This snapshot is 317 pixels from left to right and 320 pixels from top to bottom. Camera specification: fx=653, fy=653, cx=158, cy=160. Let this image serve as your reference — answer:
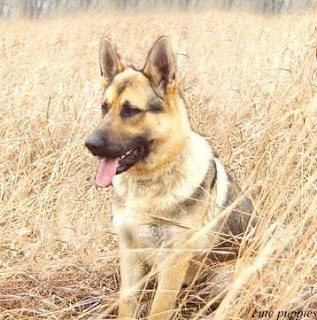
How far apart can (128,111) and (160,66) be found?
0.25 metres

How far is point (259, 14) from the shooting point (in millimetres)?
7516

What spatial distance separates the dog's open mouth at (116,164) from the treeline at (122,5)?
3958 mm

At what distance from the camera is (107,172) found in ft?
9.23

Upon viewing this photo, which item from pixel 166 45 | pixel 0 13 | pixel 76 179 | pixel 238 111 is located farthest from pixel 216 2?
pixel 166 45

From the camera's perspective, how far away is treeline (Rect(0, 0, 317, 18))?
24.0 ft

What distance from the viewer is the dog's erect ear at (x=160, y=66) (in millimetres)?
2852

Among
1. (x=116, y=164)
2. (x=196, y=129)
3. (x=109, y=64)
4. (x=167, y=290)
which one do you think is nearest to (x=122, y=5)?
(x=196, y=129)

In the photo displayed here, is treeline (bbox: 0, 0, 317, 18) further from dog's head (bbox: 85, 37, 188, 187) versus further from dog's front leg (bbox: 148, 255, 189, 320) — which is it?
dog's front leg (bbox: 148, 255, 189, 320)

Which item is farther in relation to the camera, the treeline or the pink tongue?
the treeline

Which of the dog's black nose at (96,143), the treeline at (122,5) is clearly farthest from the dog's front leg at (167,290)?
the treeline at (122,5)

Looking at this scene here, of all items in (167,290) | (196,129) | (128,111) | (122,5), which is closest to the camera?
(167,290)

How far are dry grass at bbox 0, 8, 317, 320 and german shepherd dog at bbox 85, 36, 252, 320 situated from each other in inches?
5.6

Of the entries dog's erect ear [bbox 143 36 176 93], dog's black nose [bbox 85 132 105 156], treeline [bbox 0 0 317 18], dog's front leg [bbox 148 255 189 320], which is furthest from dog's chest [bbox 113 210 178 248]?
treeline [bbox 0 0 317 18]

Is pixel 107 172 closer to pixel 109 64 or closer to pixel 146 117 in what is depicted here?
pixel 146 117
